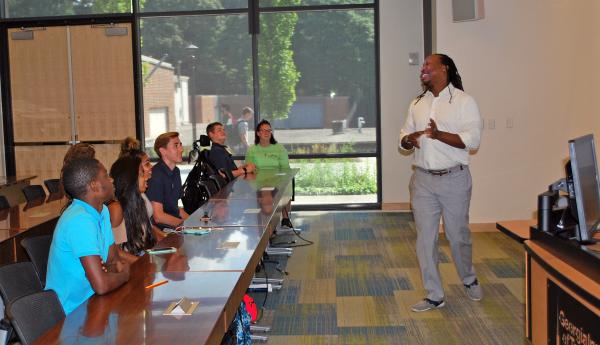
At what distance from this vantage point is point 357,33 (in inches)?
395

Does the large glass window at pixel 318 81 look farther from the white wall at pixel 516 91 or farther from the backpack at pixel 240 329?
the backpack at pixel 240 329

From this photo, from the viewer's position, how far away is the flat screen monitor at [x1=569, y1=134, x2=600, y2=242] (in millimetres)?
2979

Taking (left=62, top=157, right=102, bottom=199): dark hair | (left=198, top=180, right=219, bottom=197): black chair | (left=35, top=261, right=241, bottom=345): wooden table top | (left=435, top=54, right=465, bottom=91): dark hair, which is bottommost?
(left=35, top=261, right=241, bottom=345): wooden table top

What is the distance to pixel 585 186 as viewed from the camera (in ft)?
10.1

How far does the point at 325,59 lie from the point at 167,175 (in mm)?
5068

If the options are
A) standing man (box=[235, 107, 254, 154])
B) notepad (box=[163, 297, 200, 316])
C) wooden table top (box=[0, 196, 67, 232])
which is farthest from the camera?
standing man (box=[235, 107, 254, 154])

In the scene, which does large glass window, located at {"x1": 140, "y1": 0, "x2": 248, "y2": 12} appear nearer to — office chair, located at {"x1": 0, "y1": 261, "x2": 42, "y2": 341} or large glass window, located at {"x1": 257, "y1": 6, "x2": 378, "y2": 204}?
large glass window, located at {"x1": 257, "y1": 6, "x2": 378, "y2": 204}

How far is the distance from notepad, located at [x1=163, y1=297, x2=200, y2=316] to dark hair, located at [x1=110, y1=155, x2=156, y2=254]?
64.9 inches

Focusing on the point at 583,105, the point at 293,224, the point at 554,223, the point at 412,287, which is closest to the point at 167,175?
the point at 412,287

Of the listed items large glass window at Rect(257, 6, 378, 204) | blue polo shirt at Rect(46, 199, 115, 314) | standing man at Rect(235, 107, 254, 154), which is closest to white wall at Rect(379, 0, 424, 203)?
large glass window at Rect(257, 6, 378, 204)

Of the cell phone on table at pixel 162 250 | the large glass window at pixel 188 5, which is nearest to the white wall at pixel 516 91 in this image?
the large glass window at pixel 188 5

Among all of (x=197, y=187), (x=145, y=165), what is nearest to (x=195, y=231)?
(x=145, y=165)

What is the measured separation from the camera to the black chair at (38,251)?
3635 mm

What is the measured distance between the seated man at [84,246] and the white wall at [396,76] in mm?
6919
